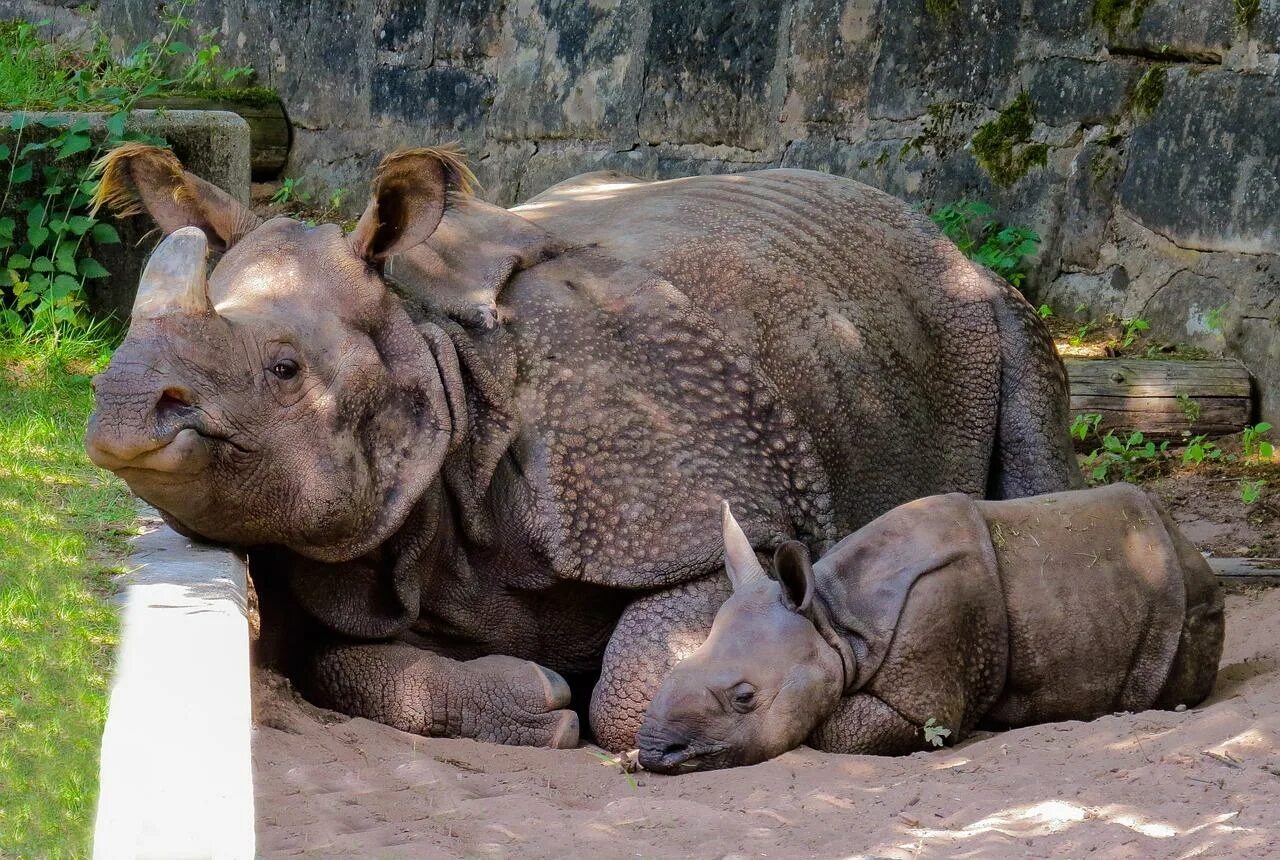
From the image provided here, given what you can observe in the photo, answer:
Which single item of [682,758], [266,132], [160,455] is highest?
[160,455]

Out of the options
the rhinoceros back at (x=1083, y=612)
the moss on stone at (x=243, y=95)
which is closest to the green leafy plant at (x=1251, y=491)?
the rhinoceros back at (x=1083, y=612)

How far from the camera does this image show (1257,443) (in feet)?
22.2

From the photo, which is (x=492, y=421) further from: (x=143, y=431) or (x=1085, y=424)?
(x=1085, y=424)

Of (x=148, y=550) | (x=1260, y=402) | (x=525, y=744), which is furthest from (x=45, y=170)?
(x=1260, y=402)

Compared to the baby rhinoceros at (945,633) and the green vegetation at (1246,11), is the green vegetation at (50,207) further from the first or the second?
the green vegetation at (1246,11)

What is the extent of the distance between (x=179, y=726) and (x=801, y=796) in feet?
5.22

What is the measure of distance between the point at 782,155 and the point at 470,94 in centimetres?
242

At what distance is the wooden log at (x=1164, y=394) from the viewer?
6.77 meters

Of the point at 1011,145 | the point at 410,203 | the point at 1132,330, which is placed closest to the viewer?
the point at 410,203

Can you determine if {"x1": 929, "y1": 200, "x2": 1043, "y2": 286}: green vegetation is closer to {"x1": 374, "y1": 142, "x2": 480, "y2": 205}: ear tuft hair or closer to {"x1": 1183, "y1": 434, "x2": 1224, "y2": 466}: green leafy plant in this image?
{"x1": 1183, "y1": 434, "x2": 1224, "y2": 466}: green leafy plant

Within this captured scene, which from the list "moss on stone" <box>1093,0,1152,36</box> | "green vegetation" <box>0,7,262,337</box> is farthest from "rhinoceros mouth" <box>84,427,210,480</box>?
"moss on stone" <box>1093,0,1152,36</box>

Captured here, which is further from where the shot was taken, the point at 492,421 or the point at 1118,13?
the point at 1118,13

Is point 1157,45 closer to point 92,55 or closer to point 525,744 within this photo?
point 525,744

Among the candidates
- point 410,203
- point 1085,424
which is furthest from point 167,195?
point 1085,424
